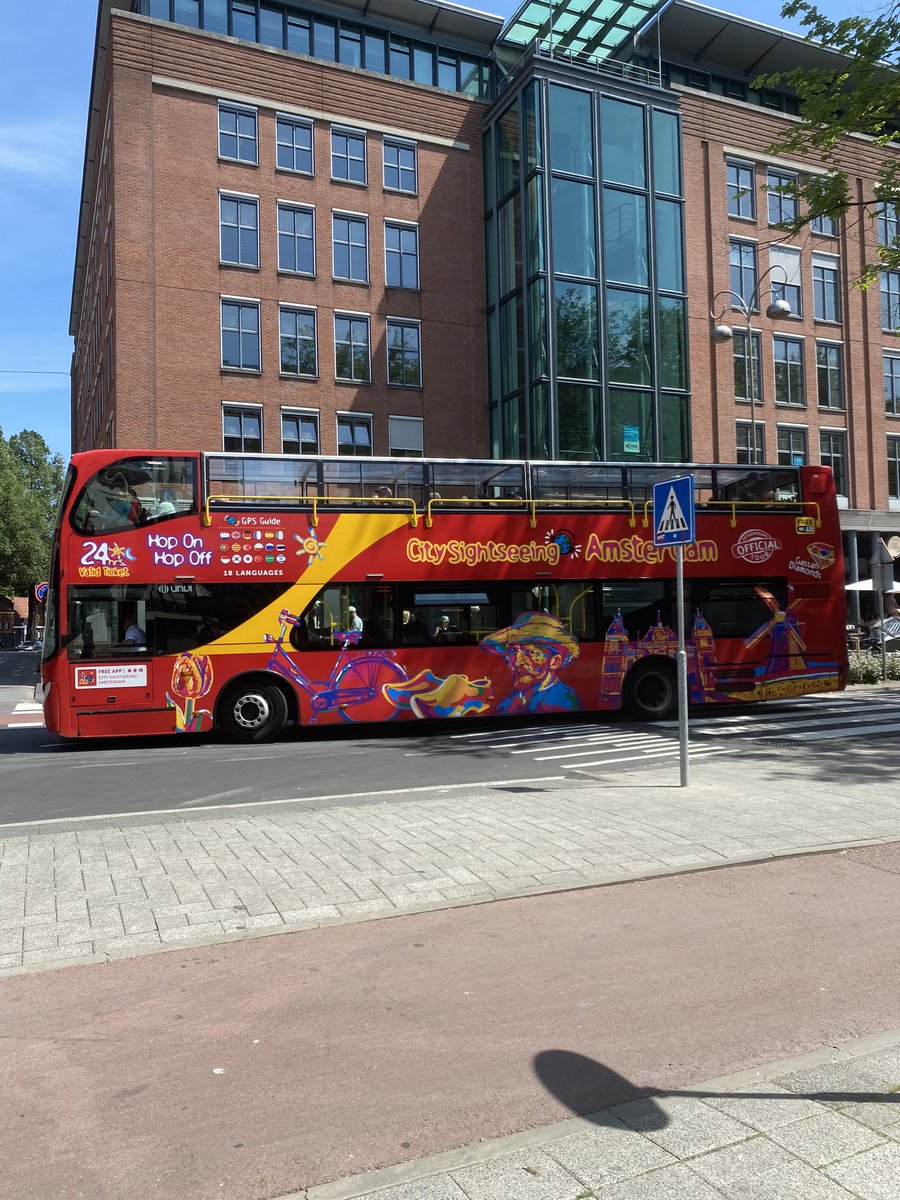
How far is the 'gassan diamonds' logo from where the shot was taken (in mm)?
15688

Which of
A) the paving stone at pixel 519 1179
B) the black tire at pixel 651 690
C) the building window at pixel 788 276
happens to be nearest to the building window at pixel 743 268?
the building window at pixel 788 276

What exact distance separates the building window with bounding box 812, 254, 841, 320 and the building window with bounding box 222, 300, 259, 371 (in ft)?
69.4

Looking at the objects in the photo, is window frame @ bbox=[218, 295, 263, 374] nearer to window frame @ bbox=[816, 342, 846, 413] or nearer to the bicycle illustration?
the bicycle illustration

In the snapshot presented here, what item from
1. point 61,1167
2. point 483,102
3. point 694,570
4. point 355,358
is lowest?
point 61,1167

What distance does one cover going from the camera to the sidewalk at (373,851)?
5.15 meters

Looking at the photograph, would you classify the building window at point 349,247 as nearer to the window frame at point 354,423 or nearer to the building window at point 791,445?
the window frame at point 354,423

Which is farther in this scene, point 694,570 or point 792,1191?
point 694,570

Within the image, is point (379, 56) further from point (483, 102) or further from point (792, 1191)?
point (792, 1191)

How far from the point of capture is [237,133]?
28672 mm

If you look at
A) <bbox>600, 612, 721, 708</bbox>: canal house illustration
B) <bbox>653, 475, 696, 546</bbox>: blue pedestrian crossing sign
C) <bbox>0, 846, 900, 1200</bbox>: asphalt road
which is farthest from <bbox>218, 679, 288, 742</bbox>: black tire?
<bbox>0, 846, 900, 1200</bbox>: asphalt road

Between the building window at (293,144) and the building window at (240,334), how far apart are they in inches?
186

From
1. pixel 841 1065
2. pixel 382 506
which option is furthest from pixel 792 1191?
pixel 382 506

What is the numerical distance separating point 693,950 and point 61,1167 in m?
3.02

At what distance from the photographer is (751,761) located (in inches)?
421
